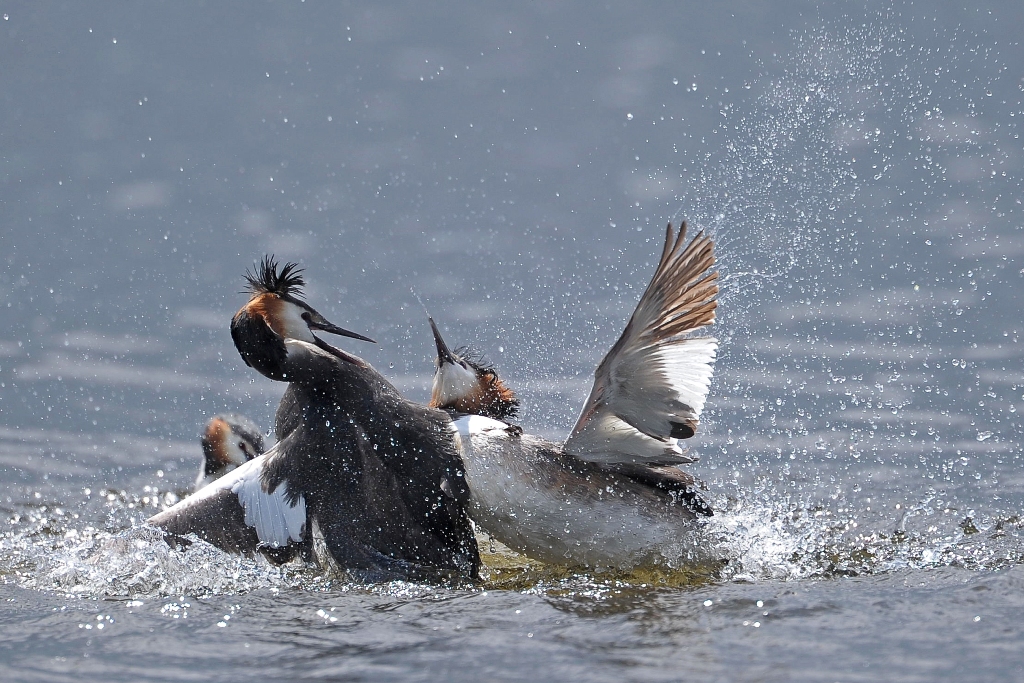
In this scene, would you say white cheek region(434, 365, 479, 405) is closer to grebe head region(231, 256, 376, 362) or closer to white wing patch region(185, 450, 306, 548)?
grebe head region(231, 256, 376, 362)

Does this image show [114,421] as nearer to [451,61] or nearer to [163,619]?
[163,619]

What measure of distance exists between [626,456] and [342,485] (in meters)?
1.49

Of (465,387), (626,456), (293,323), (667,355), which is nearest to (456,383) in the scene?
(465,387)

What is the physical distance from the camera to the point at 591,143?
1222 centimetres

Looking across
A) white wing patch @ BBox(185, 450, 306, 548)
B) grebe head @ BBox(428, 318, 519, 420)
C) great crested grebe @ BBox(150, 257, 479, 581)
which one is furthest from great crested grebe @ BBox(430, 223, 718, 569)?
white wing patch @ BBox(185, 450, 306, 548)

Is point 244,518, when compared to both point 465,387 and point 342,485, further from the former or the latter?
point 465,387

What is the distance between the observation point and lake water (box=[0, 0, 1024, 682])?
5.46 m

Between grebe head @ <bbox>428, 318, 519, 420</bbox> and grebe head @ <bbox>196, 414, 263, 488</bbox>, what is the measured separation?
147 centimetres

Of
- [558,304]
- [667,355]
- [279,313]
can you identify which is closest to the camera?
[667,355]

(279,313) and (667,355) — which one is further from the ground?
(279,313)

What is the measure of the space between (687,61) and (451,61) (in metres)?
2.46

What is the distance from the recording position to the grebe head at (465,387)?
7539 millimetres

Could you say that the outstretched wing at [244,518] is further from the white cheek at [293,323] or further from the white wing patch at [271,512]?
the white cheek at [293,323]

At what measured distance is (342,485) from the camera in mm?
6684
